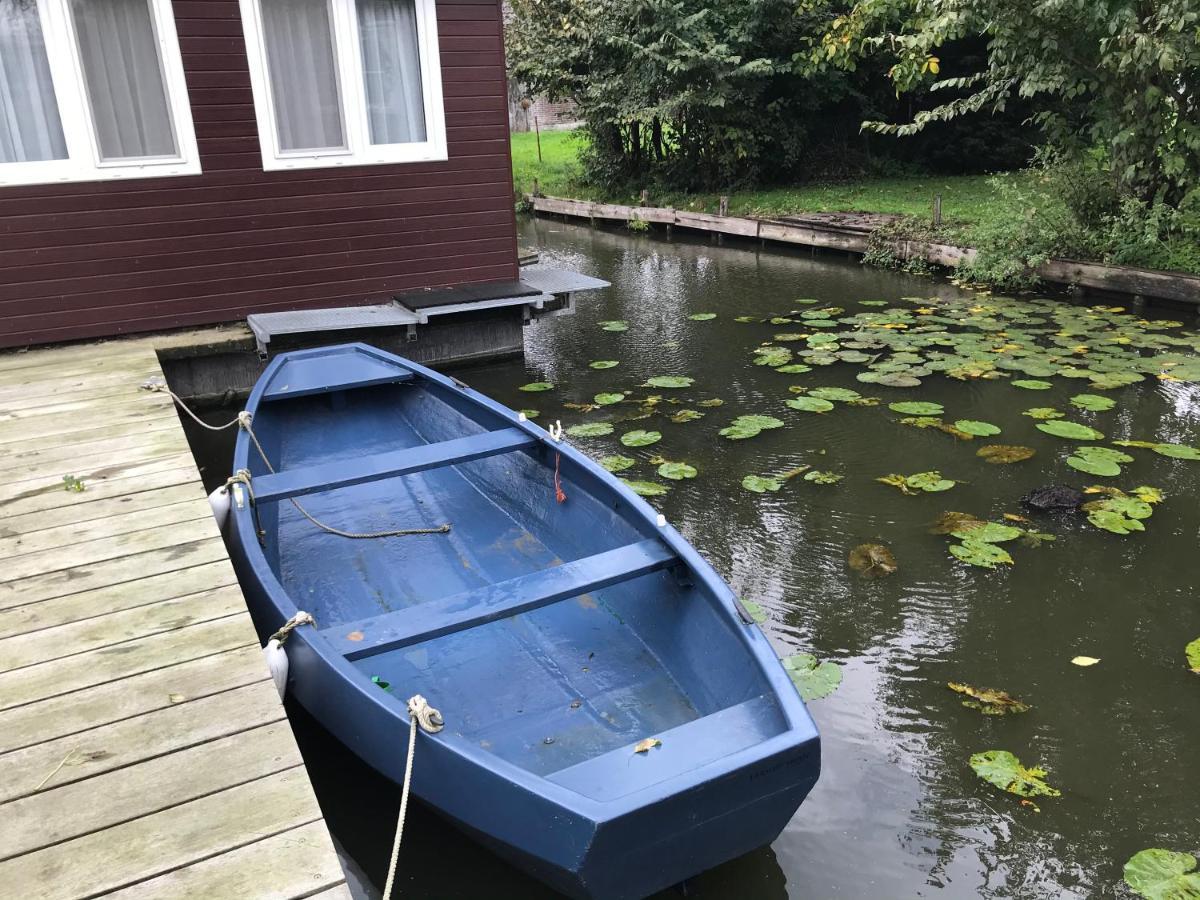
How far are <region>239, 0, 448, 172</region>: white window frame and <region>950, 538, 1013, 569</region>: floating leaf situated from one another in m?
5.17

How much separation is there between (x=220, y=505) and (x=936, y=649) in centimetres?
303

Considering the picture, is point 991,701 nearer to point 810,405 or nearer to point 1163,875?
point 1163,875

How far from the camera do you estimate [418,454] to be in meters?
4.14

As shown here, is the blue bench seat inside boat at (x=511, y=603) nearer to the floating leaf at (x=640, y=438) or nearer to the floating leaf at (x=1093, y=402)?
the floating leaf at (x=640, y=438)

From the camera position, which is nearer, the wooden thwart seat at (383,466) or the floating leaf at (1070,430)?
the wooden thwart seat at (383,466)

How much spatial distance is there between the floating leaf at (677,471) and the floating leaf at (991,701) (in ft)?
7.57

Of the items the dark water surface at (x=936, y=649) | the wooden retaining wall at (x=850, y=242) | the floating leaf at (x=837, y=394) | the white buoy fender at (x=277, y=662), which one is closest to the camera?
the white buoy fender at (x=277, y=662)

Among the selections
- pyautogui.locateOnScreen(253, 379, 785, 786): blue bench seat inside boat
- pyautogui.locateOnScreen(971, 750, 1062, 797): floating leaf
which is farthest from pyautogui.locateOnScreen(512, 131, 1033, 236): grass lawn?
pyautogui.locateOnScreen(971, 750, 1062, 797): floating leaf

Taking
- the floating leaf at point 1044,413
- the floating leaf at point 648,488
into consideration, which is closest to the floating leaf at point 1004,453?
the floating leaf at point 1044,413

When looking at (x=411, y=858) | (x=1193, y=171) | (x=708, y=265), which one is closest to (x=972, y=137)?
(x=708, y=265)

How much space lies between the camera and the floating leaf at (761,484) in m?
5.32

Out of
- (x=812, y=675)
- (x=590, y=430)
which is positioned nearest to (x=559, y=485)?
(x=812, y=675)

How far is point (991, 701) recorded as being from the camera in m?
3.40

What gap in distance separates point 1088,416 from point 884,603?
3050 millimetres
